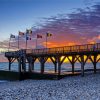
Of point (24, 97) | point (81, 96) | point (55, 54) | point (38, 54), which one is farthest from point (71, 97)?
point (38, 54)

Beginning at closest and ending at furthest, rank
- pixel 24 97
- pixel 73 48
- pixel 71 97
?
1. pixel 71 97
2. pixel 24 97
3. pixel 73 48

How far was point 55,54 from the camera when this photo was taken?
145 feet

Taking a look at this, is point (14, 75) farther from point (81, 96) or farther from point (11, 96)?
point (81, 96)

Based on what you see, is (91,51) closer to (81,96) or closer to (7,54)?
(81,96)

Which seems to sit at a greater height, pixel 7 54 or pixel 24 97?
pixel 7 54

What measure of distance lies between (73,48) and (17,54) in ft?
43.1

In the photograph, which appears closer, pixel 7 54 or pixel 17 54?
pixel 17 54

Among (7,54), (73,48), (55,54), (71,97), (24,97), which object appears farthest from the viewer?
(7,54)

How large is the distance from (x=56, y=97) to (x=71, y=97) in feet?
4.23

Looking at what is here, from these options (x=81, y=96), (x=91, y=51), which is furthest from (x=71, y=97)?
(x=91, y=51)

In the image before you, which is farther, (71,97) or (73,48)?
(73,48)

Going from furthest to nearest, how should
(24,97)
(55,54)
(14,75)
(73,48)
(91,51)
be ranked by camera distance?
(14,75)
(55,54)
(73,48)
(91,51)
(24,97)

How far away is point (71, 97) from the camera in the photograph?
23.0 meters

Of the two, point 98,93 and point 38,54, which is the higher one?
point 38,54
